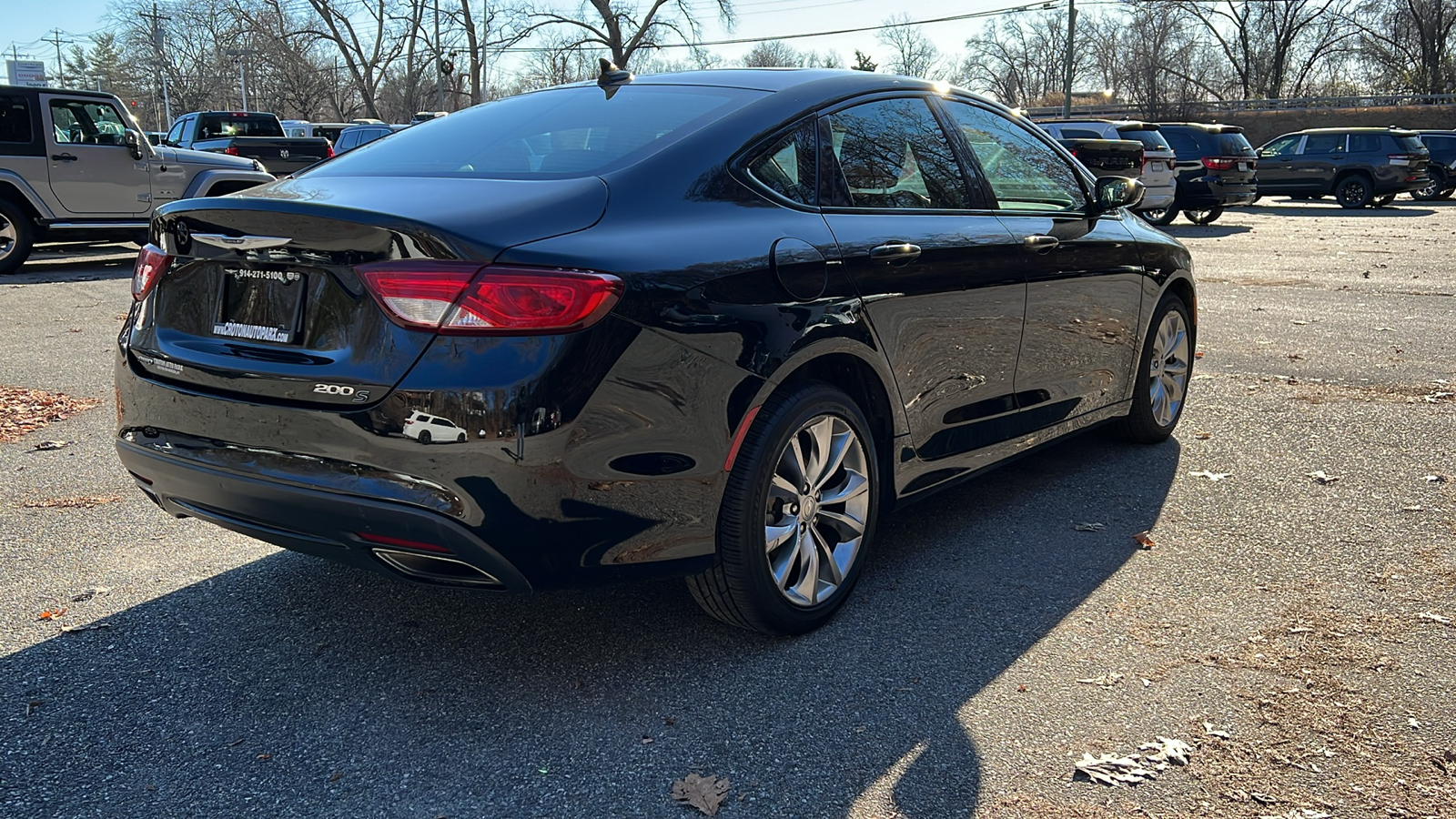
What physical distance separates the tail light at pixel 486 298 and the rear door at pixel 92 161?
521 inches

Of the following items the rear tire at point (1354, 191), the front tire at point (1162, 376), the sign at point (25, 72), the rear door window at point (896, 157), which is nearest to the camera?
the rear door window at point (896, 157)

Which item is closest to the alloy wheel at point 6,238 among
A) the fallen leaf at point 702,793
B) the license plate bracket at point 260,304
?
the license plate bracket at point 260,304

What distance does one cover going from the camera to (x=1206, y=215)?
23.4m

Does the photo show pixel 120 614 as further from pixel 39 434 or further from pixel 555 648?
pixel 39 434

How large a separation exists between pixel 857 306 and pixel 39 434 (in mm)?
4487

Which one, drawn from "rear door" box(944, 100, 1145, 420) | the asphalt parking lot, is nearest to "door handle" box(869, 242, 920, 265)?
"rear door" box(944, 100, 1145, 420)

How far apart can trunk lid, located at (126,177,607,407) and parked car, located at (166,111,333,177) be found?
1799 centimetres

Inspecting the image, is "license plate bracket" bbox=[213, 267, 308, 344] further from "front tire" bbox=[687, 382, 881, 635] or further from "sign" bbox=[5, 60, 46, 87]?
"sign" bbox=[5, 60, 46, 87]

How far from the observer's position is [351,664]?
129 inches

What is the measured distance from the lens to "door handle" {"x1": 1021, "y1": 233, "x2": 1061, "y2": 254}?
4.32 m

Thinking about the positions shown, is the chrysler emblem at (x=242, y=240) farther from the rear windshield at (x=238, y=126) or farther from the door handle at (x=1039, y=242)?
the rear windshield at (x=238, y=126)

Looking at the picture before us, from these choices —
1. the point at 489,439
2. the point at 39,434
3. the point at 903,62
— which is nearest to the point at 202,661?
the point at 489,439

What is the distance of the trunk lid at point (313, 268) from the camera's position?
2758 millimetres

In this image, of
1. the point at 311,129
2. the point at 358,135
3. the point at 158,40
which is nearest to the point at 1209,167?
the point at 358,135
